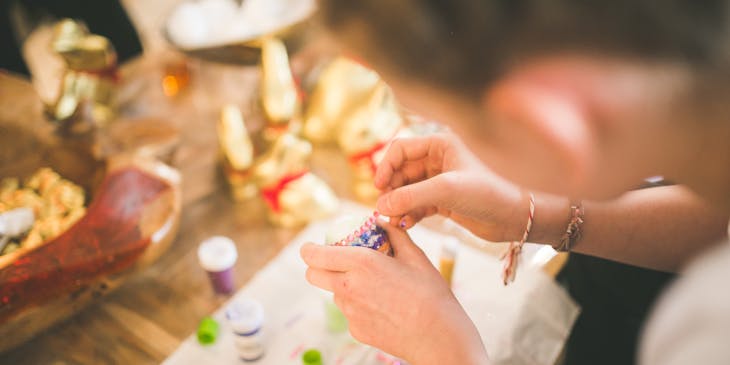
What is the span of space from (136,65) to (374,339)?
1165 millimetres

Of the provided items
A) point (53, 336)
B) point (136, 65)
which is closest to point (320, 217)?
point (53, 336)

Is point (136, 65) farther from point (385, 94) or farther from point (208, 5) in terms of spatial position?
point (385, 94)

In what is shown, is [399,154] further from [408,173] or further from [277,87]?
[277,87]

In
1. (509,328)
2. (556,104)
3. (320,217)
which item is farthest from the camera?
(320,217)

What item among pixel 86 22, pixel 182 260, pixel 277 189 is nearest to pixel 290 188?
pixel 277 189

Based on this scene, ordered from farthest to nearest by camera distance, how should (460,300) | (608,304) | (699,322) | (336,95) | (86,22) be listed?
1. (86,22)
2. (336,95)
3. (608,304)
4. (460,300)
5. (699,322)

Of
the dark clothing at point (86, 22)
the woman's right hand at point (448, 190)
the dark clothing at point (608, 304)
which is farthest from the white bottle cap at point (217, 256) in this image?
the dark clothing at point (86, 22)

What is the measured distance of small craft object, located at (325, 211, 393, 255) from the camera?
25.6 inches

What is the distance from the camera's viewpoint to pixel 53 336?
0.79 meters

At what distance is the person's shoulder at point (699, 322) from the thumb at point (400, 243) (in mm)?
366

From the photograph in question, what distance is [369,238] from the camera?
25.7 inches

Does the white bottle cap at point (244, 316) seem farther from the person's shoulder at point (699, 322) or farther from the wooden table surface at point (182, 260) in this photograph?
the person's shoulder at point (699, 322)

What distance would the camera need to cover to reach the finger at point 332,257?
0.62m

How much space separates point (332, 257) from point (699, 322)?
16.6 inches
